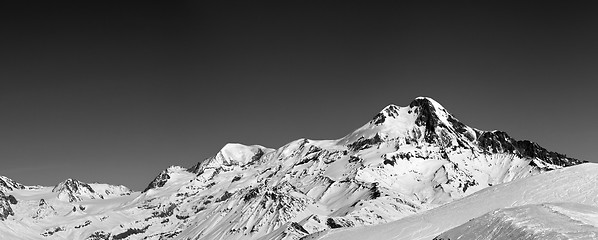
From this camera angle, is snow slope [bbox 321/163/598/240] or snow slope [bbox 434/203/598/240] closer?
snow slope [bbox 434/203/598/240]

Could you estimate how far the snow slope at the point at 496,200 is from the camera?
12606 cm

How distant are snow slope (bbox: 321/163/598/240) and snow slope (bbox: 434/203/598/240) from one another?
30.2 metres

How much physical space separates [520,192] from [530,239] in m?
67.9

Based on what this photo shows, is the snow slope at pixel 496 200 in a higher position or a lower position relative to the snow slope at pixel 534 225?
higher

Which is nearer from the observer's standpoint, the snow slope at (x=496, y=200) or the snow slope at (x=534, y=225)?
the snow slope at (x=534, y=225)

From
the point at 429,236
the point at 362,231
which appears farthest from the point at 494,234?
the point at 362,231

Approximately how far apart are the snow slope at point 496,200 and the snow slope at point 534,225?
30.2m

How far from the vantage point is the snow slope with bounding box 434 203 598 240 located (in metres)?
71.5

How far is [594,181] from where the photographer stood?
130 metres

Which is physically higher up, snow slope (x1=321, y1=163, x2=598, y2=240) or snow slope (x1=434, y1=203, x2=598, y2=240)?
snow slope (x1=321, y1=163, x2=598, y2=240)

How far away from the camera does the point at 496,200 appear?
451 ft

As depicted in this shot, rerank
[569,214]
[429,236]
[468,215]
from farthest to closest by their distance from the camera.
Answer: [468,215] → [429,236] → [569,214]

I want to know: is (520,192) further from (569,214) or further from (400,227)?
(569,214)

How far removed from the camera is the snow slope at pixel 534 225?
235 ft
